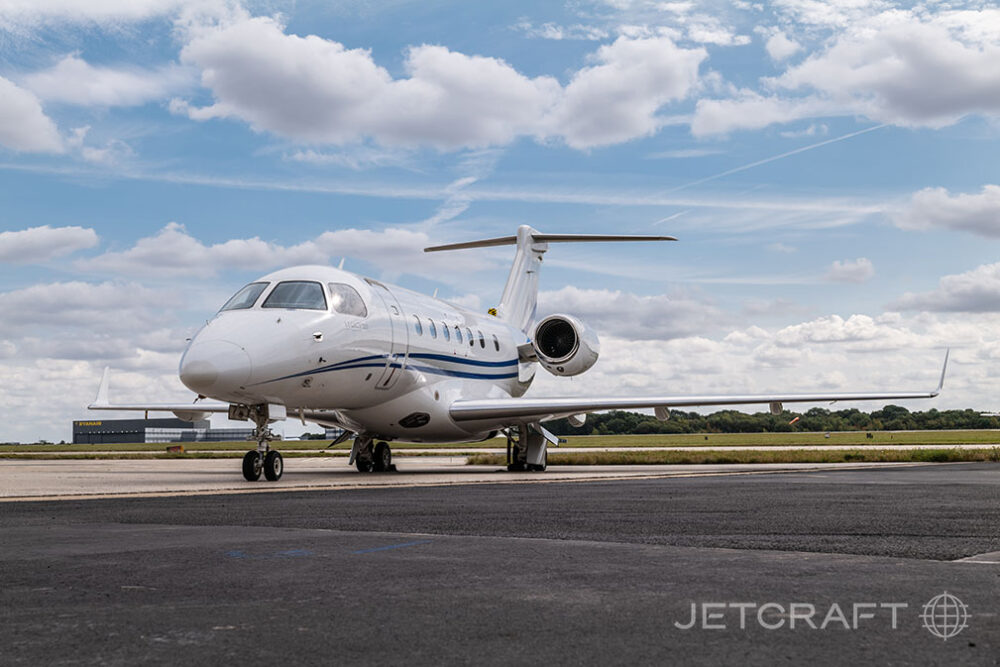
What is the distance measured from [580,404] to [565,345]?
3263 millimetres

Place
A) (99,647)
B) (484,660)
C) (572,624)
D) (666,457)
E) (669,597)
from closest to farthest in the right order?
(484,660), (99,647), (572,624), (669,597), (666,457)

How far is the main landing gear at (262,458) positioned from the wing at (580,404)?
620 cm

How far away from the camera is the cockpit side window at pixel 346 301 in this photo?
1864cm

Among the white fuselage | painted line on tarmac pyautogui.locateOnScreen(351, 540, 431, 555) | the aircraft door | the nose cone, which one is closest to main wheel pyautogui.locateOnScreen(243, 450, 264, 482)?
the white fuselage

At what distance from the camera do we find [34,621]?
13.2ft

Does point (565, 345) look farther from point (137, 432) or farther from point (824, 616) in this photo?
point (137, 432)

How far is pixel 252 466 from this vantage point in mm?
17266

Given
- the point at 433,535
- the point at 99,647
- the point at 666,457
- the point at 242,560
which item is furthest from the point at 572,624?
the point at 666,457

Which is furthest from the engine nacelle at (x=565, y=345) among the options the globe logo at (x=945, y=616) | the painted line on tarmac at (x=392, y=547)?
the globe logo at (x=945, y=616)

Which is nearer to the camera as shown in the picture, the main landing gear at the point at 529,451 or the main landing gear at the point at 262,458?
the main landing gear at the point at 262,458

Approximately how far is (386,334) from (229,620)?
1597 centimetres

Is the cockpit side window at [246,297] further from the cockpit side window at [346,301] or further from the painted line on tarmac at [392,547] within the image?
the painted line on tarmac at [392,547]

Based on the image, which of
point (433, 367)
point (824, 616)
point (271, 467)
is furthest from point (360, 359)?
point (824, 616)

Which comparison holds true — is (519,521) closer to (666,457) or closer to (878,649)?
(878,649)
